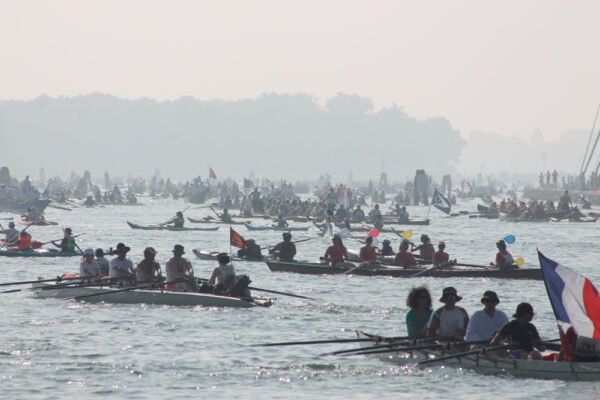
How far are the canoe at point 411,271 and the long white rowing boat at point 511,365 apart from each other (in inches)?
486

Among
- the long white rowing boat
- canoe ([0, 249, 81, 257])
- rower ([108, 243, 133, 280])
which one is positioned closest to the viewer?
the long white rowing boat

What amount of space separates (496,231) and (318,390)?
158ft

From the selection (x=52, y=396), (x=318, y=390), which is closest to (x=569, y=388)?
(x=318, y=390)

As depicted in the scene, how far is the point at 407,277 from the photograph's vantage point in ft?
99.3

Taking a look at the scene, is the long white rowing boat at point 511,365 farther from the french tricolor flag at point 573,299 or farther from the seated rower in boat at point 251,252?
the seated rower in boat at point 251,252

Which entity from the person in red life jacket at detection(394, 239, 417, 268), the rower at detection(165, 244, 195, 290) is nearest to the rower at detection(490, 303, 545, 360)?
the rower at detection(165, 244, 195, 290)

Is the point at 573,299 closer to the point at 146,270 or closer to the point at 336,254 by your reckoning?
the point at 146,270

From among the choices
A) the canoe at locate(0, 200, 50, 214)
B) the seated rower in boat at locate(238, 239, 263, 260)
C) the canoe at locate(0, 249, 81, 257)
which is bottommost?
the canoe at locate(0, 249, 81, 257)

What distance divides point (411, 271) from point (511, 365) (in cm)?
1395

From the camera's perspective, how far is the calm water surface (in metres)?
16.0

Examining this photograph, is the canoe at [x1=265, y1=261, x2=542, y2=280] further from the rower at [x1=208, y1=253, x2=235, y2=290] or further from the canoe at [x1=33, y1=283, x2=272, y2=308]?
the rower at [x1=208, y1=253, x2=235, y2=290]

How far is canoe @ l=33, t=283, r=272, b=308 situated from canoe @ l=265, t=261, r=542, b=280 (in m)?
7.23

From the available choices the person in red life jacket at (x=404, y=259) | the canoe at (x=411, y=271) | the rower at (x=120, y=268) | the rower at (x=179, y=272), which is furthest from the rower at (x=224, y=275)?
the person in red life jacket at (x=404, y=259)

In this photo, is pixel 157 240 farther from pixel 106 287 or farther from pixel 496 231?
pixel 106 287
